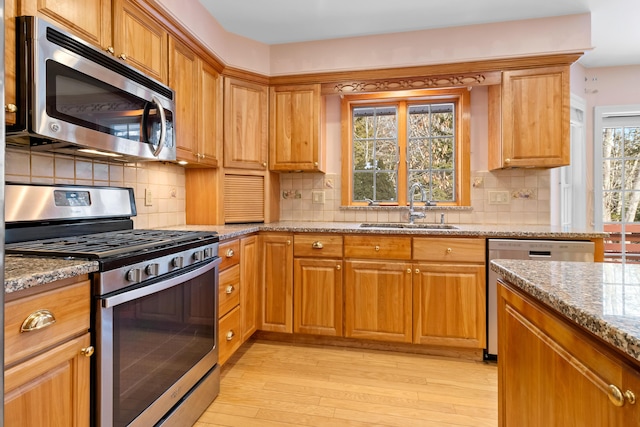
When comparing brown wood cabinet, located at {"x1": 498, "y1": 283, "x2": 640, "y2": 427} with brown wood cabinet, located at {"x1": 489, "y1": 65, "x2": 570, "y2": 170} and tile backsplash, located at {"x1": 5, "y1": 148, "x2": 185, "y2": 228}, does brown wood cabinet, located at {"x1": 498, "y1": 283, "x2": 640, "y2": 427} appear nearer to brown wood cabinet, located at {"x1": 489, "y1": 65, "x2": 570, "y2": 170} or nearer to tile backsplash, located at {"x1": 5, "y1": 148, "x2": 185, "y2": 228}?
brown wood cabinet, located at {"x1": 489, "y1": 65, "x2": 570, "y2": 170}

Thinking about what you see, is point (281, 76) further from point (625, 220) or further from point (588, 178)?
point (625, 220)

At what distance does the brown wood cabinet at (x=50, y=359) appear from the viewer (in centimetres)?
84

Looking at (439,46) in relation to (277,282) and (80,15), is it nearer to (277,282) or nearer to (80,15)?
(277,282)

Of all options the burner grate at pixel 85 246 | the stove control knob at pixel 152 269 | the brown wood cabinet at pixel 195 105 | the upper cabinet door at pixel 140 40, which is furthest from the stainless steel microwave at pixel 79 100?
the stove control knob at pixel 152 269

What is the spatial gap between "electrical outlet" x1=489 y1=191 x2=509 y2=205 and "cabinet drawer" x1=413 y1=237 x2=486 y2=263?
77 centimetres

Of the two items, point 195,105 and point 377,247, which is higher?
point 195,105

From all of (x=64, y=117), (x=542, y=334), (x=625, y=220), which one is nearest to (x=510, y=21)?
(x=625, y=220)

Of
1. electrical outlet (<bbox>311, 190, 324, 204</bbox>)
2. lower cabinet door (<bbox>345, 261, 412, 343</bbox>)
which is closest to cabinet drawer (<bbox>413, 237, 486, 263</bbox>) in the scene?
lower cabinet door (<bbox>345, 261, 412, 343</bbox>)

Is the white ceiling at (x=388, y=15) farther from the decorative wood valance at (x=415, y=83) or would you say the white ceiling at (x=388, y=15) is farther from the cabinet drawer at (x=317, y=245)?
the cabinet drawer at (x=317, y=245)

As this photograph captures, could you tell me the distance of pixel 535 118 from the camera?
98.3 inches

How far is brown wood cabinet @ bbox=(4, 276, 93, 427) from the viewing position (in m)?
0.84

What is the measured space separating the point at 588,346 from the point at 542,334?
19cm

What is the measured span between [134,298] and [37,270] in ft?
1.15

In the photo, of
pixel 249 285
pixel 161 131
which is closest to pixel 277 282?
pixel 249 285
